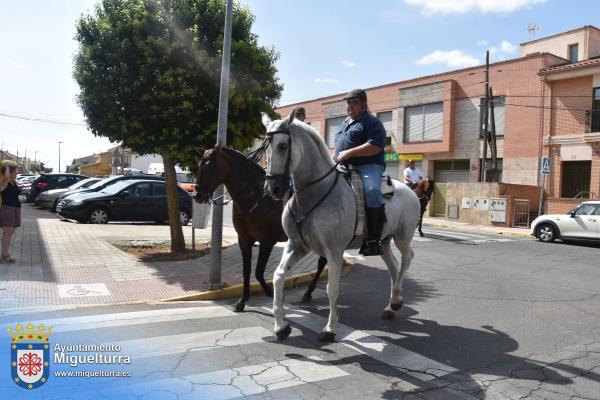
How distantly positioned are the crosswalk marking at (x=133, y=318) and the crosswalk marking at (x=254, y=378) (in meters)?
Result: 1.84

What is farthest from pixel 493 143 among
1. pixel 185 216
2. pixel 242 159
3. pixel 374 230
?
pixel 374 230

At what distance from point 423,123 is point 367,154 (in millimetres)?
28241

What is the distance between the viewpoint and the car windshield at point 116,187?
53.4 ft

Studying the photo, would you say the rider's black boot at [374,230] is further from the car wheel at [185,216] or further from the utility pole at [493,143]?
the utility pole at [493,143]

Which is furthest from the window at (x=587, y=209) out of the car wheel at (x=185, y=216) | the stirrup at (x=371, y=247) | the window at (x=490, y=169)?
the car wheel at (x=185, y=216)

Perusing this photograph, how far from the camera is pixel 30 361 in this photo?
12.6 feet

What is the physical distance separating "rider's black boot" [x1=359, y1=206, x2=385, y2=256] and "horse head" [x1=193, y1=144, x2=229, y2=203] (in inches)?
79.6

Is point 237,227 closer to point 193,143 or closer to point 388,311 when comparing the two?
point 388,311

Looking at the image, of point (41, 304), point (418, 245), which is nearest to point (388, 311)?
point (41, 304)

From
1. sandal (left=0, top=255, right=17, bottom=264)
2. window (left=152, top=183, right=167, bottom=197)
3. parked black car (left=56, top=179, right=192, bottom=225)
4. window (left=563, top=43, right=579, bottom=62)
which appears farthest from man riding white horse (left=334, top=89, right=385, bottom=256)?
window (left=563, top=43, right=579, bottom=62)

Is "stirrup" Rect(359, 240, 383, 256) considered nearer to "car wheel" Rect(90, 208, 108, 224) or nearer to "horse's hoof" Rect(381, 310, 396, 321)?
"horse's hoof" Rect(381, 310, 396, 321)

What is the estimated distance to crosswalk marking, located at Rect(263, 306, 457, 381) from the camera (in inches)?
169

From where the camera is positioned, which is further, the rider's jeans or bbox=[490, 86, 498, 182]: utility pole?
bbox=[490, 86, 498, 182]: utility pole

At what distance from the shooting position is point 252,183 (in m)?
6.29
